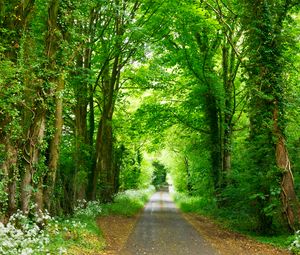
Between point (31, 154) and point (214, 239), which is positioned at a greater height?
point (31, 154)

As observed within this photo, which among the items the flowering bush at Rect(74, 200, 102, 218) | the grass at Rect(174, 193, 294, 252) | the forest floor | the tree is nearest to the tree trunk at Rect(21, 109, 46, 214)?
the forest floor

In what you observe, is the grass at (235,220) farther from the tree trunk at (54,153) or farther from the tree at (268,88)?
the tree trunk at (54,153)

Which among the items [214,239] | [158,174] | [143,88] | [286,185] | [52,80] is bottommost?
[214,239]

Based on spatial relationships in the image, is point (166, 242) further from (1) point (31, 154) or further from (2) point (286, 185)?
(1) point (31, 154)

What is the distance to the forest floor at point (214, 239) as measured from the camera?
1221cm

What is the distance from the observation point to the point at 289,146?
15.1 m

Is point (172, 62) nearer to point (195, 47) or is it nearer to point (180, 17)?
point (195, 47)

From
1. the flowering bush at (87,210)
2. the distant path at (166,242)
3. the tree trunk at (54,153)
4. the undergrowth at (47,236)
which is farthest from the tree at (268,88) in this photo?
the flowering bush at (87,210)

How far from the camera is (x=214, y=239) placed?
14.8m

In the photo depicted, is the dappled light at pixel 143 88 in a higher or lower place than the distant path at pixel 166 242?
higher

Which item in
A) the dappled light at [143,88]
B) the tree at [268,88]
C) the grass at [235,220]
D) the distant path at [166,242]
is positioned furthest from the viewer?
the tree at [268,88]

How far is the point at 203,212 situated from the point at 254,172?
11140 mm

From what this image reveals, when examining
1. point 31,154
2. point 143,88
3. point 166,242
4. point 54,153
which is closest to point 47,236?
point 31,154

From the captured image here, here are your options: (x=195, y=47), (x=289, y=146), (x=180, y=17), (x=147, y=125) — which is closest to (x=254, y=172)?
(x=289, y=146)
